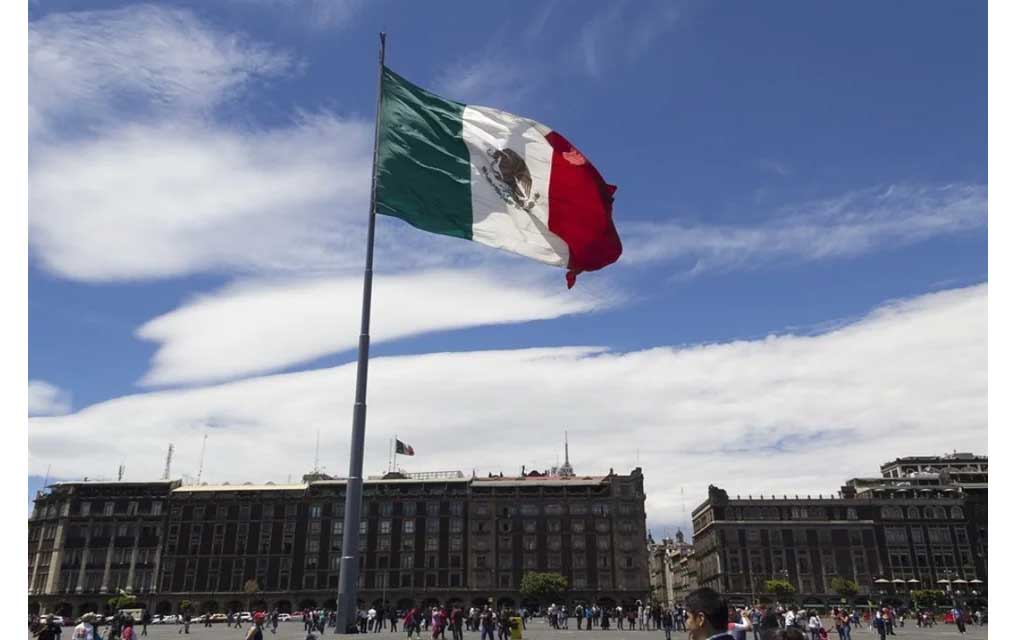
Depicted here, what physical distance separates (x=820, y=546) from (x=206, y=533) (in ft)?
261

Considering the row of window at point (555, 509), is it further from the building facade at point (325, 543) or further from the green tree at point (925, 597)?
A: the green tree at point (925, 597)

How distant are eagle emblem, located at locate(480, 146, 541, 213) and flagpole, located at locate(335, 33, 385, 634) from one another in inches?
89.7

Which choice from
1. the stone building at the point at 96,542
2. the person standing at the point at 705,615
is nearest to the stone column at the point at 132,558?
the stone building at the point at 96,542

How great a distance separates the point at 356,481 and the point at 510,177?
651cm

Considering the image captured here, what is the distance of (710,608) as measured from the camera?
15.7ft

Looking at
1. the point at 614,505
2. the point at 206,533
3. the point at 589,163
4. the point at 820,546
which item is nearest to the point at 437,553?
the point at 614,505

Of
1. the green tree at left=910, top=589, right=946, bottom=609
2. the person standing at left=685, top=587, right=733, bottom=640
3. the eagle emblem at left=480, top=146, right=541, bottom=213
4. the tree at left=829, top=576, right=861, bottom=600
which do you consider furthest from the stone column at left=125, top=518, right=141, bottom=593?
the person standing at left=685, top=587, right=733, bottom=640

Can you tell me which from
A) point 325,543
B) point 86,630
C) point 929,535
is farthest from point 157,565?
point 929,535

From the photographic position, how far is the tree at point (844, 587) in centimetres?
9031

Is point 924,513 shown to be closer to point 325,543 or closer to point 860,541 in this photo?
point 860,541

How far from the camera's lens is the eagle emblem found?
48.0 ft

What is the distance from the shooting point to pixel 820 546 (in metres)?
97.8

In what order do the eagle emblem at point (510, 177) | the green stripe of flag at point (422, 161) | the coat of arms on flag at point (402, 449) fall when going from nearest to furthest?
the green stripe of flag at point (422, 161) → the eagle emblem at point (510, 177) → the coat of arms on flag at point (402, 449)

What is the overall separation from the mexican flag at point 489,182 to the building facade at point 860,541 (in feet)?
310
